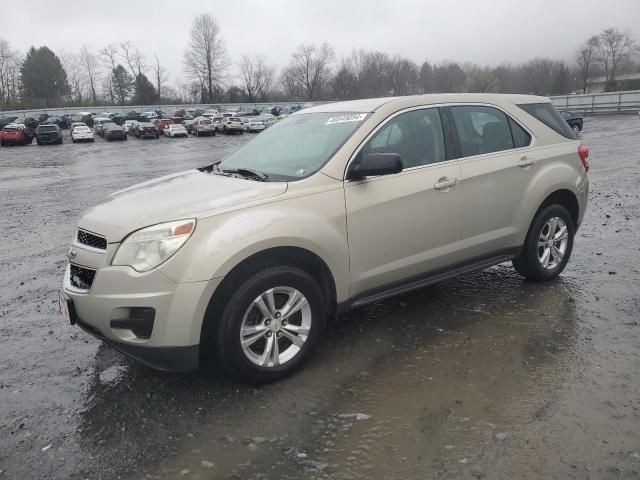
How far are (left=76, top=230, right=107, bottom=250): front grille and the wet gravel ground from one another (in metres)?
0.98

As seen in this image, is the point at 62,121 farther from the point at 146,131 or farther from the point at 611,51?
the point at 611,51

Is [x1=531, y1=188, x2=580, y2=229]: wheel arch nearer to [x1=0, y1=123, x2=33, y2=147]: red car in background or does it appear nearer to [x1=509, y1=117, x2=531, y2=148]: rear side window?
[x1=509, y1=117, x2=531, y2=148]: rear side window

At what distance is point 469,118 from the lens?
459 cm

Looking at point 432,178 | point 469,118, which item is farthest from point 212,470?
point 469,118

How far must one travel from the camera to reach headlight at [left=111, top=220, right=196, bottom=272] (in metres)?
3.13

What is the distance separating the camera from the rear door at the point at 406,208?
380 centimetres

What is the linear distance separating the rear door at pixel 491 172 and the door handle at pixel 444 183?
0.12 m

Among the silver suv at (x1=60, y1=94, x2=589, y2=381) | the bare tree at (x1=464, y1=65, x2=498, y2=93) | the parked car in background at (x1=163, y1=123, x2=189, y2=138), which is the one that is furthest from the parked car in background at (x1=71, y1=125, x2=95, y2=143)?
the bare tree at (x1=464, y1=65, x2=498, y2=93)

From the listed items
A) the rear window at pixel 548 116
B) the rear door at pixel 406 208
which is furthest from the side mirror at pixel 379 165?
the rear window at pixel 548 116

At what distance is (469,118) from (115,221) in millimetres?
3040

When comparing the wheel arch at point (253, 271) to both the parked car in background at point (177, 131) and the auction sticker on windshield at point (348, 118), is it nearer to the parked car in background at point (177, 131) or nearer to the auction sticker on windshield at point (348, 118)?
the auction sticker on windshield at point (348, 118)

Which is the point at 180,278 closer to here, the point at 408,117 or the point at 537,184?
the point at 408,117

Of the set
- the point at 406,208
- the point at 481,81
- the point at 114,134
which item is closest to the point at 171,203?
the point at 406,208

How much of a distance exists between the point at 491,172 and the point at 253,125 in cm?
4475
